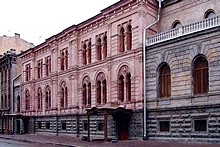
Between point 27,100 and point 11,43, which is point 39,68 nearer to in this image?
point 27,100

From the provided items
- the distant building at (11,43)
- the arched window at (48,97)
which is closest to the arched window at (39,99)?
the arched window at (48,97)

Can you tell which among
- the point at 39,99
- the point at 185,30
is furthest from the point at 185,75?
the point at 39,99

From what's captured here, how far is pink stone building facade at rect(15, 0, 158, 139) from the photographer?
28984mm

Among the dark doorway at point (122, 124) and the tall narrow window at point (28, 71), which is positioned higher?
the tall narrow window at point (28, 71)

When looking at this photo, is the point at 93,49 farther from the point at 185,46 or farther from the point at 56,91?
the point at 185,46

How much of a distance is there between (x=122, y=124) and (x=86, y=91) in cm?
732

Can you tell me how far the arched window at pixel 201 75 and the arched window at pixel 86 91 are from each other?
1347 centimetres

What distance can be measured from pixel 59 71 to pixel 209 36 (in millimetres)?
21058

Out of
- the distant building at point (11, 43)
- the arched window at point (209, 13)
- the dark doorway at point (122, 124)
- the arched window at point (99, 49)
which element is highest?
the distant building at point (11, 43)

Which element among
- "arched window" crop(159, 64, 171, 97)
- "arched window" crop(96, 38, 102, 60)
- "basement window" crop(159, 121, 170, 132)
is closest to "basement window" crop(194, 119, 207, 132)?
"basement window" crop(159, 121, 170, 132)

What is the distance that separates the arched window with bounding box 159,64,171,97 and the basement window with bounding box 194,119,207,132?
3.44 m

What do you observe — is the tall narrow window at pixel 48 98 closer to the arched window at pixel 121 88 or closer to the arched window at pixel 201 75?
the arched window at pixel 121 88

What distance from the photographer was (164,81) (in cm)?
2709

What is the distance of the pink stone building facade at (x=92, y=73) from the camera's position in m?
29.0
